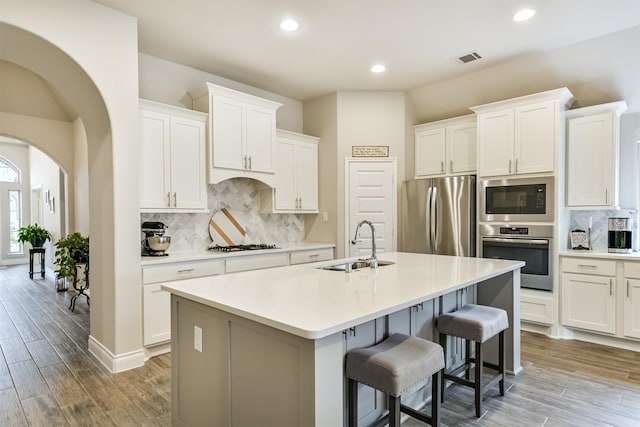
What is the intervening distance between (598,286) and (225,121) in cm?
409

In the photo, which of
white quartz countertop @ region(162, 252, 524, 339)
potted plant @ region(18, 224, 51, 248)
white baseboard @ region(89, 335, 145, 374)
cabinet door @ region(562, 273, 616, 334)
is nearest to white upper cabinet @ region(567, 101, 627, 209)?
cabinet door @ region(562, 273, 616, 334)

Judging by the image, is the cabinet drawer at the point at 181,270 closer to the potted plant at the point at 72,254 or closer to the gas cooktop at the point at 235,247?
the gas cooktop at the point at 235,247

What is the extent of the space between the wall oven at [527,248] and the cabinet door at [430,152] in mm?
1051

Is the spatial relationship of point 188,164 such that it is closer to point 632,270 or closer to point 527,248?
point 527,248

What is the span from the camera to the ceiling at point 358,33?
116 inches

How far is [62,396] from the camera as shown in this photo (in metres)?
2.57

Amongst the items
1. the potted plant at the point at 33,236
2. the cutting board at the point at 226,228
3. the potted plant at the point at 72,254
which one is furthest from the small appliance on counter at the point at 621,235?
the potted plant at the point at 33,236

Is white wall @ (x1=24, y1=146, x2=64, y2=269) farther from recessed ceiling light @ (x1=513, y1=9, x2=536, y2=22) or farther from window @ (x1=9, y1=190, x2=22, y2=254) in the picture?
recessed ceiling light @ (x1=513, y1=9, x2=536, y2=22)

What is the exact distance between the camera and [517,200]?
13.0 ft

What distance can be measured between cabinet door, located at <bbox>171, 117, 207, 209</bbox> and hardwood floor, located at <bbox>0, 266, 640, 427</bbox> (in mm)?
1507

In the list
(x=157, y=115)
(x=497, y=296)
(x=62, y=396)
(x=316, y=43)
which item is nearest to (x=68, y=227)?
(x=157, y=115)

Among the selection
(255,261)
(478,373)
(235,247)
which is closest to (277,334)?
(478,373)

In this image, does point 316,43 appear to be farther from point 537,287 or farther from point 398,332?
point 537,287

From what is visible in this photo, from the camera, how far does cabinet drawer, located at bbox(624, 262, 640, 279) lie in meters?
3.32
